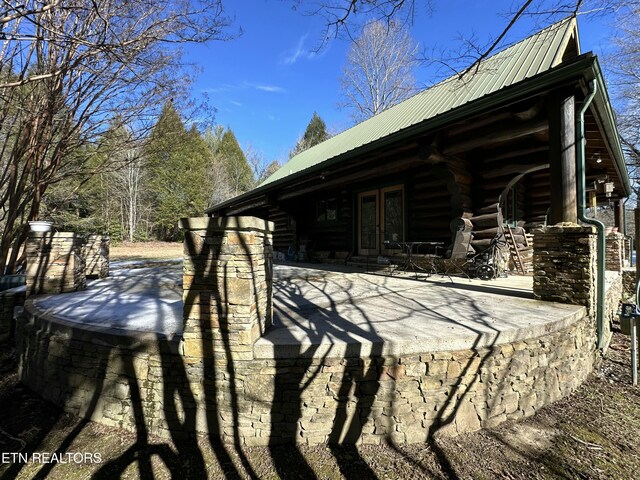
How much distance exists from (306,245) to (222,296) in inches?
Result: 320

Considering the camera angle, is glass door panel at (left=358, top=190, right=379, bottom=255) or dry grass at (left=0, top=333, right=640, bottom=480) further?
glass door panel at (left=358, top=190, right=379, bottom=255)

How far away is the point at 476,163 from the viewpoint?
5.84 metres

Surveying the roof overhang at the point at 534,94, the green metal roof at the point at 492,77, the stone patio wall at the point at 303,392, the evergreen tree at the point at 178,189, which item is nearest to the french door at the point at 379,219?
the green metal roof at the point at 492,77

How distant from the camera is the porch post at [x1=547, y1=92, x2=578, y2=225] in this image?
11.8 ft

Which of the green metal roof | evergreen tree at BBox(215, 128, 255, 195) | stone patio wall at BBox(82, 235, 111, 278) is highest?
evergreen tree at BBox(215, 128, 255, 195)

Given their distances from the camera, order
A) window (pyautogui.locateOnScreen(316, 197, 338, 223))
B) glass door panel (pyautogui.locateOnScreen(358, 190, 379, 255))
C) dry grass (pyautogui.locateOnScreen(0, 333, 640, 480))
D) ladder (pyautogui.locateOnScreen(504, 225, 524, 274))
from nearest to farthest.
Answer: dry grass (pyautogui.locateOnScreen(0, 333, 640, 480)) → ladder (pyautogui.locateOnScreen(504, 225, 524, 274)) → glass door panel (pyautogui.locateOnScreen(358, 190, 379, 255)) → window (pyautogui.locateOnScreen(316, 197, 338, 223))

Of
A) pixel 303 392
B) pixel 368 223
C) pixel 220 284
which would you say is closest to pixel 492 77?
pixel 368 223

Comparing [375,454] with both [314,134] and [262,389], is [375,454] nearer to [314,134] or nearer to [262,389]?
[262,389]

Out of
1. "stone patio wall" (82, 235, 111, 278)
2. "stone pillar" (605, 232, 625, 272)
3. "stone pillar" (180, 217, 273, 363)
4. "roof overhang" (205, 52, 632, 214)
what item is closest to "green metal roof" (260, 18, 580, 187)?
"roof overhang" (205, 52, 632, 214)

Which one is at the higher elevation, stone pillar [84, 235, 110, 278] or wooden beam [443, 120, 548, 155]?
wooden beam [443, 120, 548, 155]

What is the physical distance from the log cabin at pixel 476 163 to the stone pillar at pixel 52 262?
196 inches

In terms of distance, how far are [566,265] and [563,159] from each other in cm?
129

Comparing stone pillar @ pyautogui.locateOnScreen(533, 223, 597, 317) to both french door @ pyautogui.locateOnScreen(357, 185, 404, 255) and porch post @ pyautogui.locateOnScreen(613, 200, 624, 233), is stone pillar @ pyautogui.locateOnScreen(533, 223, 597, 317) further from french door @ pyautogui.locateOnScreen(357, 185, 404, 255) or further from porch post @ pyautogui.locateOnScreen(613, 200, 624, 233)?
porch post @ pyautogui.locateOnScreen(613, 200, 624, 233)

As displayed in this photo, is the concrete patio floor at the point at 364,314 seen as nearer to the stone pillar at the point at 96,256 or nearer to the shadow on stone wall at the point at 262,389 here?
the shadow on stone wall at the point at 262,389
